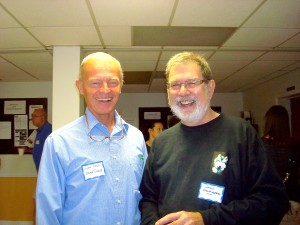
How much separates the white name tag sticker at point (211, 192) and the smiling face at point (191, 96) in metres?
0.32

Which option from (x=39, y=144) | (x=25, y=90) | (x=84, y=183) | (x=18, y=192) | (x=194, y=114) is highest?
(x=25, y=90)

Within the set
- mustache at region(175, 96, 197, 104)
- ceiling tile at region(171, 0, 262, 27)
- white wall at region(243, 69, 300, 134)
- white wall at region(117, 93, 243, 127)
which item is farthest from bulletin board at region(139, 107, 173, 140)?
mustache at region(175, 96, 197, 104)

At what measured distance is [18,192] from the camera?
540 centimetres

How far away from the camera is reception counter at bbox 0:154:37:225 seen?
533 centimetres

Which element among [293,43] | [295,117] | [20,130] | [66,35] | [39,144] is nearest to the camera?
[66,35]

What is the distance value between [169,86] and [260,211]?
0.70 metres

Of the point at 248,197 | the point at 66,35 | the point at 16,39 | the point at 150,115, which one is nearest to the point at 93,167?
the point at 248,197

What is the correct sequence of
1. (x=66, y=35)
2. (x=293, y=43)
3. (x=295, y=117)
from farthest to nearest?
1. (x=295, y=117)
2. (x=293, y=43)
3. (x=66, y=35)

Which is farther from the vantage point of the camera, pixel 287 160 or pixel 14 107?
pixel 14 107

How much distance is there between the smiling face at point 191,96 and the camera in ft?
4.46

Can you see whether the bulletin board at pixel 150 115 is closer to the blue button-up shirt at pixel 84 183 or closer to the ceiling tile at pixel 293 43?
the ceiling tile at pixel 293 43

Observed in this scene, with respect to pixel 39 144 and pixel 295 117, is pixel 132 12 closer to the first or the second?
pixel 39 144

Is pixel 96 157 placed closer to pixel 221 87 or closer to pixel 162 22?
pixel 162 22

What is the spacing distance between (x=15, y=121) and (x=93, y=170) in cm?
504
